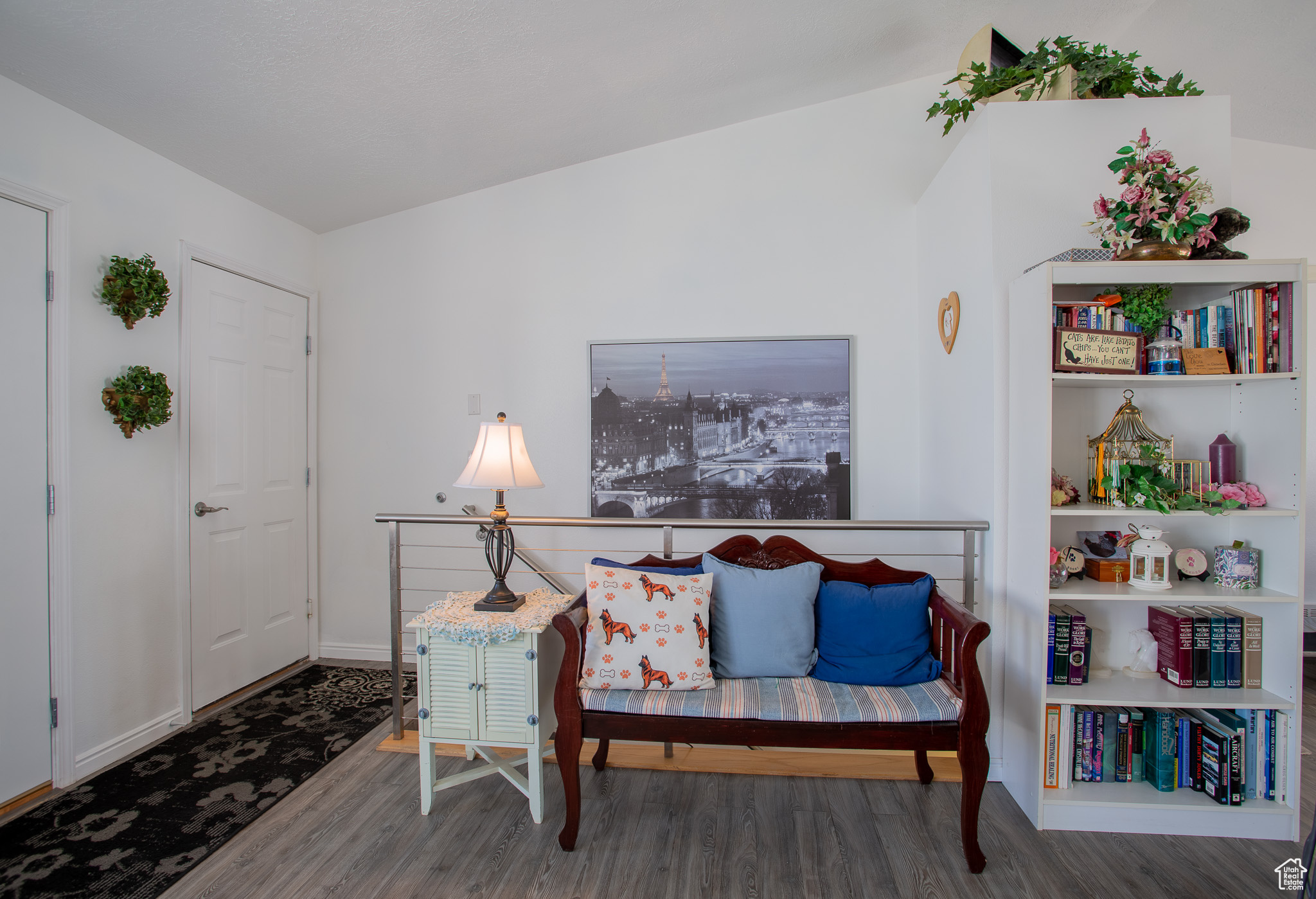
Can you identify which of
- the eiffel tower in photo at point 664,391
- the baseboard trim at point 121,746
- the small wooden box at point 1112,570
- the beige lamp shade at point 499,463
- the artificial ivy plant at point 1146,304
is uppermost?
the artificial ivy plant at point 1146,304

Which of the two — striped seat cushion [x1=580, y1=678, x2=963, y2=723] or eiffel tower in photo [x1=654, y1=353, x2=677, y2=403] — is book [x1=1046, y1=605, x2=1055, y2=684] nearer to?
striped seat cushion [x1=580, y1=678, x2=963, y2=723]

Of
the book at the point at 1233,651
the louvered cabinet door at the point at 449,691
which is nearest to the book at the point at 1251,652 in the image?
the book at the point at 1233,651

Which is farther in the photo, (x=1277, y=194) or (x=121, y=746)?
(x=1277, y=194)

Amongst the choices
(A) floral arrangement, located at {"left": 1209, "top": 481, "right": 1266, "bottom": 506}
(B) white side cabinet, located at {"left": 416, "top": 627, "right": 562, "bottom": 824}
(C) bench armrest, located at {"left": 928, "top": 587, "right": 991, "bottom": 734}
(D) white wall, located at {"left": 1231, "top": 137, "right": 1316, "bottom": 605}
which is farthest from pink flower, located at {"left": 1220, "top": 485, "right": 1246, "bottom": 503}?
(B) white side cabinet, located at {"left": 416, "top": 627, "right": 562, "bottom": 824}

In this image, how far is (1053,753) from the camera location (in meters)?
2.03

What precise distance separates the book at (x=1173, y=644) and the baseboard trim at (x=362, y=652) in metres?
3.54

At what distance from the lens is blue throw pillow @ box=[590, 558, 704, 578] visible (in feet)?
7.27

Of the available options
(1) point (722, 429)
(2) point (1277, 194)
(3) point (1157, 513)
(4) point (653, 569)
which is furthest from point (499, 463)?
(2) point (1277, 194)

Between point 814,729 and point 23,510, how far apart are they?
2.86 metres

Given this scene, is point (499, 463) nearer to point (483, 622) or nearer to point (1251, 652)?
point (483, 622)

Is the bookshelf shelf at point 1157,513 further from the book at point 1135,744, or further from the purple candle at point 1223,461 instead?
the book at point 1135,744

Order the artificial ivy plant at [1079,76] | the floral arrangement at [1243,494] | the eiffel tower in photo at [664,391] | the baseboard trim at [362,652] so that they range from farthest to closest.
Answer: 1. the baseboard trim at [362,652]
2. the eiffel tower in photo at [664,391]
3. the artificial ivy plant at [1079,76]
4. the floral arrangement at [1243,494]

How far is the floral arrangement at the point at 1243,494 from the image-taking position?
1958 mm

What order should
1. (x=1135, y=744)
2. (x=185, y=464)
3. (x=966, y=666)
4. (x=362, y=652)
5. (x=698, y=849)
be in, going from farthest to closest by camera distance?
(x=362, y=652) → (x=185, y=464) → (x=1135, y=744) → (x=698, y=849) → (x=966, y=666)
